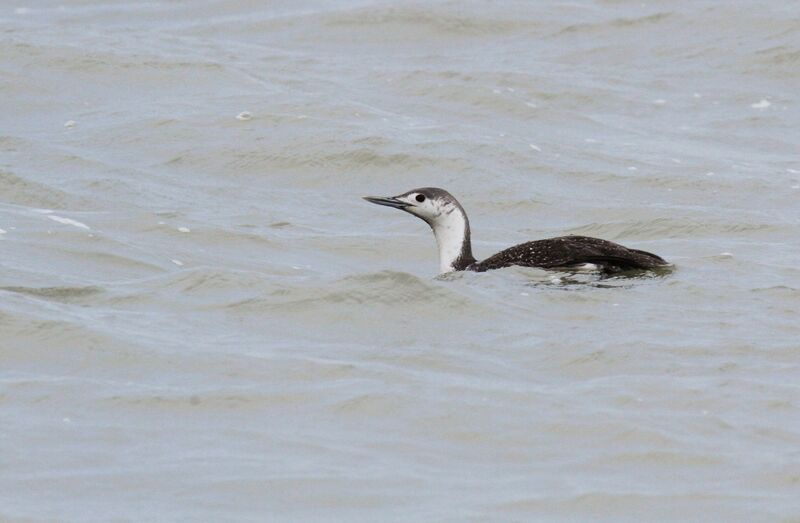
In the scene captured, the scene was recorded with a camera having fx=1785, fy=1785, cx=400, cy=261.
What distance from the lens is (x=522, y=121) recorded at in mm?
17391

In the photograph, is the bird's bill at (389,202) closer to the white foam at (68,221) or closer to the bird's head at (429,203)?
the bird's head at (429,203)

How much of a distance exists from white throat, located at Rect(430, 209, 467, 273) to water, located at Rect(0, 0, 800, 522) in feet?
2.20

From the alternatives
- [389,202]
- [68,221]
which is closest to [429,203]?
[389,202]

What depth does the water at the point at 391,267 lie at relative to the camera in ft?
24.0

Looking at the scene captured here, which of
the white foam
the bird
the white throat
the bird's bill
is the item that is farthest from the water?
the white throat

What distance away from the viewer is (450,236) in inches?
464

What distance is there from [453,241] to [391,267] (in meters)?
0.76

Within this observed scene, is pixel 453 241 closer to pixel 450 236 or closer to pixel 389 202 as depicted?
pixel 450 236

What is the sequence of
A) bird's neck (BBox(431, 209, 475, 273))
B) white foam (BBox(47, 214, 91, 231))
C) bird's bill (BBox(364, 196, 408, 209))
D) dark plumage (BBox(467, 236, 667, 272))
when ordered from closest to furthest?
dark plumage (BBox(467, 236, 667, 272)), bird's neck (BBox(431, 209, 475, 273)), bird's bill (BBox(364, 196, 408, 209)), white foam (BBox(47, 214, 91, 231))

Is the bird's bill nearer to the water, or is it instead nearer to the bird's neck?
the bird's neck

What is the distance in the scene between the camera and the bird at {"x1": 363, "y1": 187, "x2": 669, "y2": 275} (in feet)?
35.6

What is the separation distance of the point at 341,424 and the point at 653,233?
5755 millimetres

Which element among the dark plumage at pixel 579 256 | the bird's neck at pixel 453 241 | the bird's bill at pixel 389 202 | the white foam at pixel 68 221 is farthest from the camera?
the white foam at pixel 68 221

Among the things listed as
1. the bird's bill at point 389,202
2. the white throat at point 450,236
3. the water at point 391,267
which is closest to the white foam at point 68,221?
the water at point 391,267
